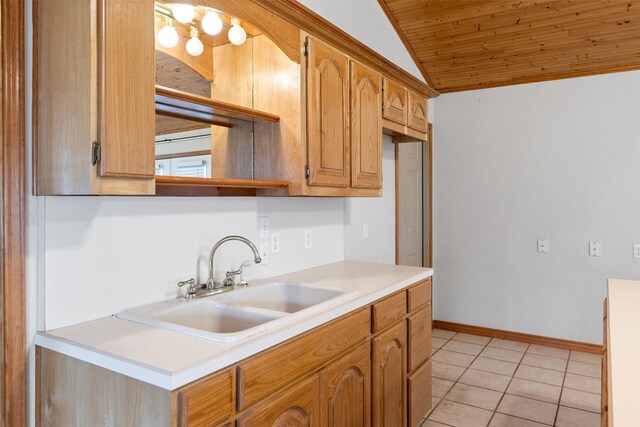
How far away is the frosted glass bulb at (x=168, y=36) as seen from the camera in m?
1.67

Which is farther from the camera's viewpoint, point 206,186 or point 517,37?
point 517,37

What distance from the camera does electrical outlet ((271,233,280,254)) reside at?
2262 millimetres

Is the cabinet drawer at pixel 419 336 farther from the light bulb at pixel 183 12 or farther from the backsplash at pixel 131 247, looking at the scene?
the light bulb at pixel 183 12

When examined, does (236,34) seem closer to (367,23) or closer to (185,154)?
(185,154)

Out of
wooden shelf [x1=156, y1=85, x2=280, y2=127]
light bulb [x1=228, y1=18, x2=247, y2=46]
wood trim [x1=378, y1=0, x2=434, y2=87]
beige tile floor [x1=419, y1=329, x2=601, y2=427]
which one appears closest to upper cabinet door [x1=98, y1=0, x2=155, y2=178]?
wooden shelf [x1=156, y1=85, x2=280, y2=127]

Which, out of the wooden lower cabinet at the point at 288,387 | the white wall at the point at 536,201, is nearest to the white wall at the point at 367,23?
the white wall at the point at 536,201

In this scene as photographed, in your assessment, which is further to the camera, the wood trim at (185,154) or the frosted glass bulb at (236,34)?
the frosted glass bulb at (236,34)

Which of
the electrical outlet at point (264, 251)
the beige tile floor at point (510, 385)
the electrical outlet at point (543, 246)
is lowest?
the beige tile floor at point (510, 385)

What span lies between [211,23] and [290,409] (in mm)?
1513

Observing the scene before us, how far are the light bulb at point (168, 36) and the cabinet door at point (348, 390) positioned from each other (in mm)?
1397

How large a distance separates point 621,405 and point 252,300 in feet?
4.59

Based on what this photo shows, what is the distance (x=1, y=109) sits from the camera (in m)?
1.27

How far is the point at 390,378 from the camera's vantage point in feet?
7.02

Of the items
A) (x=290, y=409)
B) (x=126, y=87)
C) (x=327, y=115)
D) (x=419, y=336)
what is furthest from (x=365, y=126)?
(x=290, y=409)
